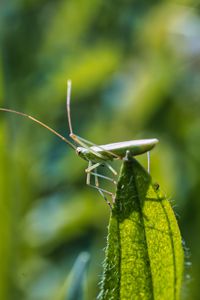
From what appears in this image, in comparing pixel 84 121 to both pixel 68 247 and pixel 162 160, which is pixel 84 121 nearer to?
pixel 68 247

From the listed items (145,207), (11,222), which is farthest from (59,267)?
(145,207)

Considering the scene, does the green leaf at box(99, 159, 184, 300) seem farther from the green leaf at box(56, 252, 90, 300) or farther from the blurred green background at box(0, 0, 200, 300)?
the blurred green background at box(0, 0, 200, 300)

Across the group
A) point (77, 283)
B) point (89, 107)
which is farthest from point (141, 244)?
point (89, 107)

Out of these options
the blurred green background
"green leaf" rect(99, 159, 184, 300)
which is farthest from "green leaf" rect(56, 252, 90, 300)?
the blurred green background

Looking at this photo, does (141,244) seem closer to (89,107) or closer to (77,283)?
(77,283)

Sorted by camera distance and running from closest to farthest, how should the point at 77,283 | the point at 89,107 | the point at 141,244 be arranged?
the point at 141,244
the point at 77,283
the point at 89,107

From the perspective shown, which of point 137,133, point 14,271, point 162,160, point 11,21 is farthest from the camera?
point 11,21

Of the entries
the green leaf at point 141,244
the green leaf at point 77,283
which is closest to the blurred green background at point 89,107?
the green leaf at point 77,283
